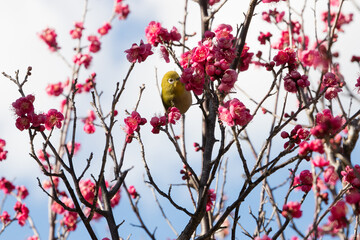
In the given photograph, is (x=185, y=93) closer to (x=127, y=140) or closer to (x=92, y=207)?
(x=127, y=140)

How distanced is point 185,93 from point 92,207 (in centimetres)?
196

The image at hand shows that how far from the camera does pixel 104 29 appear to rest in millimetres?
8445

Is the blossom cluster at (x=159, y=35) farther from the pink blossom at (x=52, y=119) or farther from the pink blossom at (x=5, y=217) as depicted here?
the pink blossom at (x=5, y=217)

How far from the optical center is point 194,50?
2.40 metres

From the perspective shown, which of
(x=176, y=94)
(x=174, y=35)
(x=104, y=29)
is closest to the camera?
(x=174, y=35)

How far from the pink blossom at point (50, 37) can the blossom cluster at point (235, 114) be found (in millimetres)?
6596

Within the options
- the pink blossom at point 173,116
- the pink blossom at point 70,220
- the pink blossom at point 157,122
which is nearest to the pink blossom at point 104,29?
the pink blossom at point 70,220

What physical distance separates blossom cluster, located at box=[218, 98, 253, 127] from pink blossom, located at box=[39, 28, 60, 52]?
6.60 m

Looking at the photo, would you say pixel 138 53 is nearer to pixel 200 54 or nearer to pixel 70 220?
pixel 200 54

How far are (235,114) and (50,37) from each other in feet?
22.8

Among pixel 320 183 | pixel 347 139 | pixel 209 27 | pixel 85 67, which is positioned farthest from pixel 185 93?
pixel 85 67

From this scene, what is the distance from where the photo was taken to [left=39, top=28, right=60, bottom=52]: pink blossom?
26.5ft

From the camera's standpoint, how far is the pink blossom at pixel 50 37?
8081 millimetres

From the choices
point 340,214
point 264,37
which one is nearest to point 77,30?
point 264,37
